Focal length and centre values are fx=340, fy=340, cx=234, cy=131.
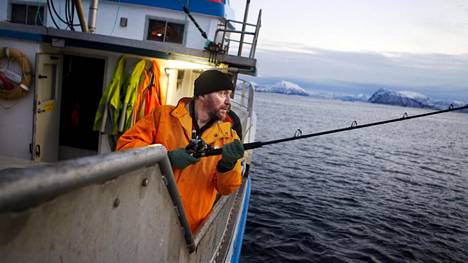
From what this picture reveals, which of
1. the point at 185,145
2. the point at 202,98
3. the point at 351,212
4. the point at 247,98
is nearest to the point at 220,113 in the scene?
the point at 202,98

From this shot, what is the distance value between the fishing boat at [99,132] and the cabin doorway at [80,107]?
0.08 feet

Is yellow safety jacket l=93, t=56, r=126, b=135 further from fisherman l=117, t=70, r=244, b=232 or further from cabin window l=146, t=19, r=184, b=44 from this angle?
cabin window l=146, t=19, r=184, b=44

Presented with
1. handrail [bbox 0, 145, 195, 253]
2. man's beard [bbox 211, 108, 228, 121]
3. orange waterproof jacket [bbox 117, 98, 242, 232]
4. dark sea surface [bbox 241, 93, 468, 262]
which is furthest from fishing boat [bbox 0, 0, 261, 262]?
dark sea surface [bbox 241, 93, 468, 262]

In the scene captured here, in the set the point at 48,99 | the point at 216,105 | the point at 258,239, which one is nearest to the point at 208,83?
the point at 216,105

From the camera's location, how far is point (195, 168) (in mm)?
3143

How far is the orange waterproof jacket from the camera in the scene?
3.11 m

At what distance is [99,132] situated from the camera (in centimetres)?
720

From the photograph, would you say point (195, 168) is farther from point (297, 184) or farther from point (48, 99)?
point (297, 184)

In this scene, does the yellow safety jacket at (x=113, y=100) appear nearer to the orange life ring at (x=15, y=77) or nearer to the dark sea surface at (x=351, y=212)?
the orange life ring at (x=15, y=77)

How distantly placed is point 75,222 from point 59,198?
15cm

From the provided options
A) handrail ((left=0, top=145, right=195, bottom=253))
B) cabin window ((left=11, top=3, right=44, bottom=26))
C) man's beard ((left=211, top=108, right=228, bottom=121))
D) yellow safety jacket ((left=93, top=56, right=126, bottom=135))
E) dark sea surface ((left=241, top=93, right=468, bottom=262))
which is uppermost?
cabin window ((left=11, top=3, right=44, bottom=26))

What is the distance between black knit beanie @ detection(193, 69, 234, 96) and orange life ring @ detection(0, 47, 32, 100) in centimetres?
434

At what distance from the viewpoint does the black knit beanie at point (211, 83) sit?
3320 millimetres

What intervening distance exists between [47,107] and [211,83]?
16.2 ft
